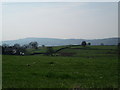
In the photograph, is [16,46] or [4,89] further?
[16,46]

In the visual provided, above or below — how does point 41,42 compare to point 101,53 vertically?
above

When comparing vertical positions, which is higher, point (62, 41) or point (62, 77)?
point (62, 41)

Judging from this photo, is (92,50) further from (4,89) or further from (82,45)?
(4,89)

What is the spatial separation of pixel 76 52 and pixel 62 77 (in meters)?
17.6

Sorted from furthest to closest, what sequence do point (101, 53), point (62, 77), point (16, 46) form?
point (101, 53)
point (16, 46)
point (62, 77)

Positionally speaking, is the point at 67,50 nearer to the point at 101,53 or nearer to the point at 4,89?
the point at 101,53

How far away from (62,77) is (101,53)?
20.7 meters

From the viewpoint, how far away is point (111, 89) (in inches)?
202

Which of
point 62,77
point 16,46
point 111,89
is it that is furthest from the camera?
point 16,46

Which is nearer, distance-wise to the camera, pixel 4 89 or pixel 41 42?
pixel 4 89

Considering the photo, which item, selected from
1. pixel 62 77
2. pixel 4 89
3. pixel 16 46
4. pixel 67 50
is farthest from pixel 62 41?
pixel 4 89

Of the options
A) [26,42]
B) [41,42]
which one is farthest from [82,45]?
[26,42]

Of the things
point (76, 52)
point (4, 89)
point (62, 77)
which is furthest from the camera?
point (76, 52)

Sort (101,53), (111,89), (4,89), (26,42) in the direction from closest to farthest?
(111,89)
(4,89)
(26,42)
(101,53)
